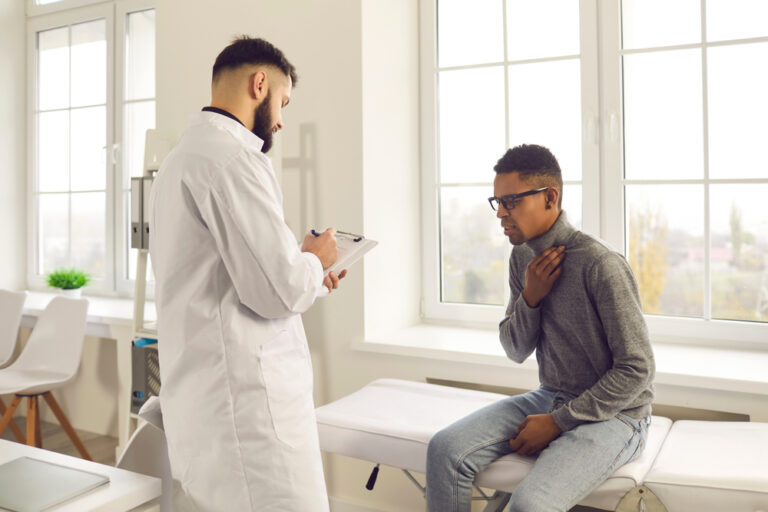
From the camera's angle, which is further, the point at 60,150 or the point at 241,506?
the point at 60,150

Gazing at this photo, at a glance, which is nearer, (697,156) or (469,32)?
(697,156)

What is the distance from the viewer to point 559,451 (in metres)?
1.60

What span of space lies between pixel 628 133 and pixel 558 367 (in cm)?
119

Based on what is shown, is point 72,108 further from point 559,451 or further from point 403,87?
point 559,451

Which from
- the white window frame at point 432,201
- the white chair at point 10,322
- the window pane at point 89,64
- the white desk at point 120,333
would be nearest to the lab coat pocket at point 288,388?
the white window frame at point 432,201

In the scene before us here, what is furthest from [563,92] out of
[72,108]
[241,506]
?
[72,108]

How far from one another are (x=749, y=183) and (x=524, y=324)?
1.16 m

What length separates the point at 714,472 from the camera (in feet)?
5.20

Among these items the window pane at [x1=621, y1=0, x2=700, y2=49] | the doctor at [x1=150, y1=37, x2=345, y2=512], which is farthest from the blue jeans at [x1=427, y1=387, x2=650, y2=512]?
the window pane at [x1=621, y1=0, x2=700, y2=49]

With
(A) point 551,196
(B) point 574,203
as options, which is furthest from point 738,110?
(A) point 551,196

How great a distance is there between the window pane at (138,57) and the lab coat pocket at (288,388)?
2.93 meters

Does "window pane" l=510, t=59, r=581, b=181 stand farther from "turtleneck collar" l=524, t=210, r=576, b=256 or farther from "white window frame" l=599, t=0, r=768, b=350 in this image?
"turtleneck collar" l=524, t=210, r=576, b=256

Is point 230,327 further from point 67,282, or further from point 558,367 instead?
point 67,282

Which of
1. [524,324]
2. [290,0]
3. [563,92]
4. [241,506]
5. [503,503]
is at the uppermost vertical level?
[290,0]
